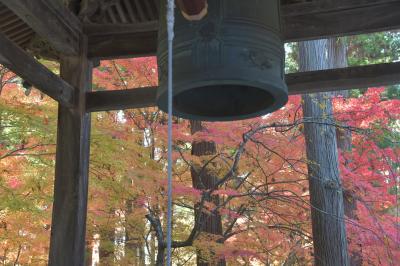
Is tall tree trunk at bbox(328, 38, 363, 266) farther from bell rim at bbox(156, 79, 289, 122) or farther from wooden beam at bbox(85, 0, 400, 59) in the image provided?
bell rim at bbox(156, 79, 289, 122)

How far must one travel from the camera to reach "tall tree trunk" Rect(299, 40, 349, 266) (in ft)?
18.6

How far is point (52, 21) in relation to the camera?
279 centimetres

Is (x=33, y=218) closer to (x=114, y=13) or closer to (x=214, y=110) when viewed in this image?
(x=114, y=13)

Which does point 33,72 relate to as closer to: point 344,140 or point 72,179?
point 72,179

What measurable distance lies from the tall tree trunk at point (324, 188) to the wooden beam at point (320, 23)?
2.70m

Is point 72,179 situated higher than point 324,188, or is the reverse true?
point 324,188

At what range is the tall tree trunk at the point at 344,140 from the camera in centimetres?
712

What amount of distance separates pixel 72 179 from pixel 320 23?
1918 mm

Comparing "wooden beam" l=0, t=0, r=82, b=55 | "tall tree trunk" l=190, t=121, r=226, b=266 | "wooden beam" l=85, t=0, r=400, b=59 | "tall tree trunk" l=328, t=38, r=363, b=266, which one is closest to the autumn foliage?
"tall tree trunk" l=328, t=38, r=363, b=266

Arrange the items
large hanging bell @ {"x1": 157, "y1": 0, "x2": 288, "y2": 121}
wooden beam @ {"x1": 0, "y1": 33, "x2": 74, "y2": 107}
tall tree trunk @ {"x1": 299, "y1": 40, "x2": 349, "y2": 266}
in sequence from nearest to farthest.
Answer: large hanging bell @ {"x1": 157, "y1": 0, "x2": 288, "y2": 121} < wooden beam @ {"x1": 0, "y1": 33, "x2": 74, "y2": 107} < tall tree trunk @ {"x1": 299, "y1": 40, "x2": 349, "y2": 266}

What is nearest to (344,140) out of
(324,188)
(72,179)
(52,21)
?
(324,188)

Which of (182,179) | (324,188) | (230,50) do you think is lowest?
(230,50)

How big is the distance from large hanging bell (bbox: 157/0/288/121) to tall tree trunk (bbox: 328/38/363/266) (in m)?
4.38

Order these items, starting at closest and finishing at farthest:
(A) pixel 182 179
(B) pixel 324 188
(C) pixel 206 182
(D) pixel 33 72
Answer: (D) pixel 33 72 → (B) pixel 324 188 → (C) pixel 206 182 → (A) pixel 182 179
